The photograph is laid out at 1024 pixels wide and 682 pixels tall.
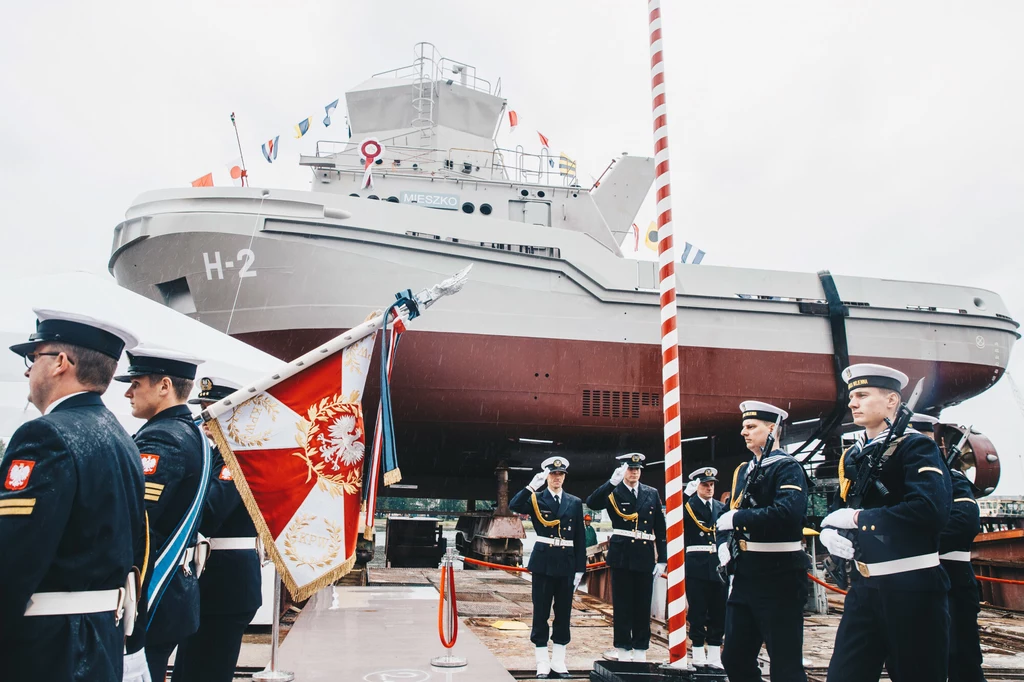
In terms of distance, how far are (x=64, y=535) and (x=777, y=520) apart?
2830 millimetres

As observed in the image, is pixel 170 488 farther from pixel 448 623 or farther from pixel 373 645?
pixel 373 645

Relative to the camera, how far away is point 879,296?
13633 mm

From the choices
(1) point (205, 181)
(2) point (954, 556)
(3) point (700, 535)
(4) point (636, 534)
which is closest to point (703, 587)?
(3) point (700, 535)

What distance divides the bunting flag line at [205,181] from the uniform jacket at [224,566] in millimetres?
9598

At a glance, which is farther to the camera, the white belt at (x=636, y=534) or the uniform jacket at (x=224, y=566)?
the white belt at (x=636, y=534)

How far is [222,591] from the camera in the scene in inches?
115

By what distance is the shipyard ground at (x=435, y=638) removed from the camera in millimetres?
4234

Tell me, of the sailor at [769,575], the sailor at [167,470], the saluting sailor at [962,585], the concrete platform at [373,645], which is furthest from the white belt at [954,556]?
the sailor at [167,470]

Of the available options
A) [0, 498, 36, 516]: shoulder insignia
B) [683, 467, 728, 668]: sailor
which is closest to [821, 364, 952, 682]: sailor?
[683, 467, 728, 668]: sailor

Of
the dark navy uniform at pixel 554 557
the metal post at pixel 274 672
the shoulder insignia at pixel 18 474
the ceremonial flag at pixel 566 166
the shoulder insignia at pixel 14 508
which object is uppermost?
the ceremonial flag at pixel 566 166

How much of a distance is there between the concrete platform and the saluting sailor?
2.39 meters

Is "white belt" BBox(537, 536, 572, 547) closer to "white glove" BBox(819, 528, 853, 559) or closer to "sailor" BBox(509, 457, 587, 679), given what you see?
"sailor" BBox(509, 457, 587, 679)

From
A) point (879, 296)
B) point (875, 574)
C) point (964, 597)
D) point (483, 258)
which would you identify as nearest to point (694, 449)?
point (879, 296)

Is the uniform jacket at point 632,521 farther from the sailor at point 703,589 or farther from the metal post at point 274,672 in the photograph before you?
the metal post at point 274,672
